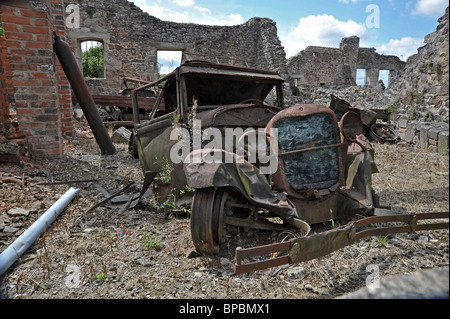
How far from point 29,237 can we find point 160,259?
3.88ft

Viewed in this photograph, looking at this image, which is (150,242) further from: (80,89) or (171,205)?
(80,89)

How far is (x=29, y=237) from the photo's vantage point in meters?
2.47

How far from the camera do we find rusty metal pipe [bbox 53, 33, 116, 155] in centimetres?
510

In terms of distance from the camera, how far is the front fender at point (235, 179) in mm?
2109

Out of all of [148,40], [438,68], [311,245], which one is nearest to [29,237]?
[311,245]

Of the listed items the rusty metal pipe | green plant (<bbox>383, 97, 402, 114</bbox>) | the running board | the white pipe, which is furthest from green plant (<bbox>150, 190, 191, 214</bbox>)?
green plant (<bbox>383, 97, 402, 114</bbox>)

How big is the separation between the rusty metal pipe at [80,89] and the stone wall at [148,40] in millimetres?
7532

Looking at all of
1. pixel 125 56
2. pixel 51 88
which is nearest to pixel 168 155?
pixel 51 88

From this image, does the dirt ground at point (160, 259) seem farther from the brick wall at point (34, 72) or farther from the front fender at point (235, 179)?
the brick wall at point (34, 72)

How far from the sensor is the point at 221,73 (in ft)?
12.1

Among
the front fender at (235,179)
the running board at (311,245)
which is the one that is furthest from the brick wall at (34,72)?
the running board at (311,245)

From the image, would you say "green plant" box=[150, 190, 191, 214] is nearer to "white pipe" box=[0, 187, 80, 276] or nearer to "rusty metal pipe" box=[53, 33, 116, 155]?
"white pipe" box=[0, 187, 80, 276]
